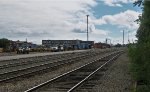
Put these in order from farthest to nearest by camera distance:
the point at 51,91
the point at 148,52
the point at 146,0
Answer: the point at 146,0, the point at 51,91, the point at 148,52

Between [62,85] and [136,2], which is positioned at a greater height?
[136,2]

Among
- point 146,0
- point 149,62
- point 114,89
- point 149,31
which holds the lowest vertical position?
point 114,89

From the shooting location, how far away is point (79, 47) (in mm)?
149750

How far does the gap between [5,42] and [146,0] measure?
94.9 meters

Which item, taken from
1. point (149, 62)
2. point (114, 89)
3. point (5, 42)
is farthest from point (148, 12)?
point (5, 42)

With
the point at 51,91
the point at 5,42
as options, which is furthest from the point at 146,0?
the point at 5,42

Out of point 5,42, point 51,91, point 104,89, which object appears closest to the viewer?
point 51,91

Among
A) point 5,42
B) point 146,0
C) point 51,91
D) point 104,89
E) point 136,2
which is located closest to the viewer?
point 51,91

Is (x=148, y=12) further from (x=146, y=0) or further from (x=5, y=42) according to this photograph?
(x=5, y=42)

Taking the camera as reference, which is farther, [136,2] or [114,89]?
[136,2]

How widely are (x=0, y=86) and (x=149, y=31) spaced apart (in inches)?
288

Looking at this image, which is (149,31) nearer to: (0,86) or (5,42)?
(0,86)

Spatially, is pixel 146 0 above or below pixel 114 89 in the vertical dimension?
above

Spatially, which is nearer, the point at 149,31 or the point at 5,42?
the point at 149,31
